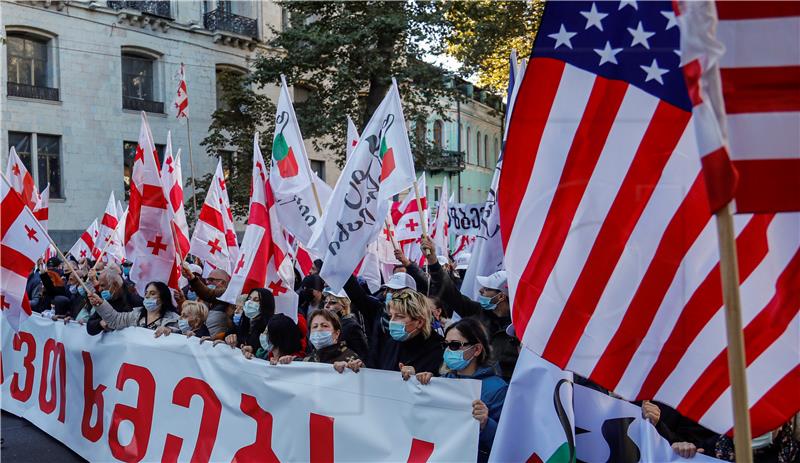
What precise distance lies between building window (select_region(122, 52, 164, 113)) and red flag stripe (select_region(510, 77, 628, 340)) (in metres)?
25.9

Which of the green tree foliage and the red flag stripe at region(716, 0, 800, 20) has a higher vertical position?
the green tree foliage

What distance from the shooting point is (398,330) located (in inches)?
200

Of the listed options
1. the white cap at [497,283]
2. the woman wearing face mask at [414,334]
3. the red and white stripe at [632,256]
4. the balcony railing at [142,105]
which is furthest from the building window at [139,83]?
Answer: the red and white stripe at [632,256]

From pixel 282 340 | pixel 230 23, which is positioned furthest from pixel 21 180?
pixel 230 23

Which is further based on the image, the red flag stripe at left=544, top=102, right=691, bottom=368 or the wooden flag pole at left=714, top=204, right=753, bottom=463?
the red flag stripe at left=544, top=102, right=691, bottom=368

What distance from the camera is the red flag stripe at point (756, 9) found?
7.59ft

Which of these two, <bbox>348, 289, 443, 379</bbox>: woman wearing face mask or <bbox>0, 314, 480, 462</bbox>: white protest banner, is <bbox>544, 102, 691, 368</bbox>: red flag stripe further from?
<bbox>348, 289, 443, 379</bbox>: woman wearing face mask

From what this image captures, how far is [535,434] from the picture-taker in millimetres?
4012

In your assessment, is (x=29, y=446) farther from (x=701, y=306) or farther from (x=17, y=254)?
(x=701, y=306)

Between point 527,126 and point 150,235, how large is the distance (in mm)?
5735

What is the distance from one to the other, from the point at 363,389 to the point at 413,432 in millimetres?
447

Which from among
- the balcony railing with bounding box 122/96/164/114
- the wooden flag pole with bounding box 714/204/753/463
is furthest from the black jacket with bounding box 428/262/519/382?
the balcony railing with bounding box 122/96/164/114

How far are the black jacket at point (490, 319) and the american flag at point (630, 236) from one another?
161 cm

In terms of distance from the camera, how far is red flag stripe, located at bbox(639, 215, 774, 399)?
110 inches
